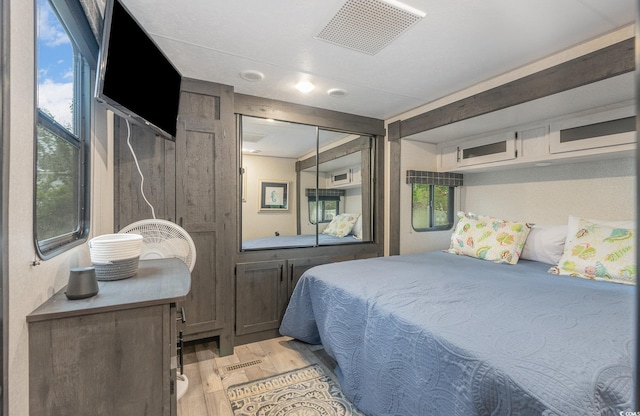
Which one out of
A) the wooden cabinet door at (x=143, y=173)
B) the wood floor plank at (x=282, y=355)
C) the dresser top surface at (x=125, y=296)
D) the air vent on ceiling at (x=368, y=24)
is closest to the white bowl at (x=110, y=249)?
the dresser top surface at (x=125, y=296)

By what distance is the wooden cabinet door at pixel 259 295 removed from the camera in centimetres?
251

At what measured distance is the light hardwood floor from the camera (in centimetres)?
176

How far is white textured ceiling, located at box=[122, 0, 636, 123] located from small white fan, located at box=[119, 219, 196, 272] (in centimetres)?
117

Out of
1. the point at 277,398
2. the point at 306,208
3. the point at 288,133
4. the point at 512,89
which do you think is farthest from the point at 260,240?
the point at 512,89

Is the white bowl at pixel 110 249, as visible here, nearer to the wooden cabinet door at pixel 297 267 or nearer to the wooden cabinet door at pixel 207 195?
the wooden cabinet door at pixel 207 195

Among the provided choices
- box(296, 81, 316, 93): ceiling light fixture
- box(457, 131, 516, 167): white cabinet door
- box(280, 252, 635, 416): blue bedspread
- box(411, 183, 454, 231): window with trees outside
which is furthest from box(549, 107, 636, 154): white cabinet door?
box(296, 81, 316, 93): ceiling light fixture

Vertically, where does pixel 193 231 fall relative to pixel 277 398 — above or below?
above

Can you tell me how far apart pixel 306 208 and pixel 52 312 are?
233 cm

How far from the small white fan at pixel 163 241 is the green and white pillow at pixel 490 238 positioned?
96.1 inches

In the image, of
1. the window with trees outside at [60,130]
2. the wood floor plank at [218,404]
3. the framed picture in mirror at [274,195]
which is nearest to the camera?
the window with trees outside at [60,130]

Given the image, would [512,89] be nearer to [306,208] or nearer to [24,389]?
[306,208]

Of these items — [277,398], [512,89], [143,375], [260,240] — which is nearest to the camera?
[143,375]

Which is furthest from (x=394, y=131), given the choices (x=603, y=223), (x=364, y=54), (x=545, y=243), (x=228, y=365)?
(x=228, y=365)

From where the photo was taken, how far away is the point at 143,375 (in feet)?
3.16
